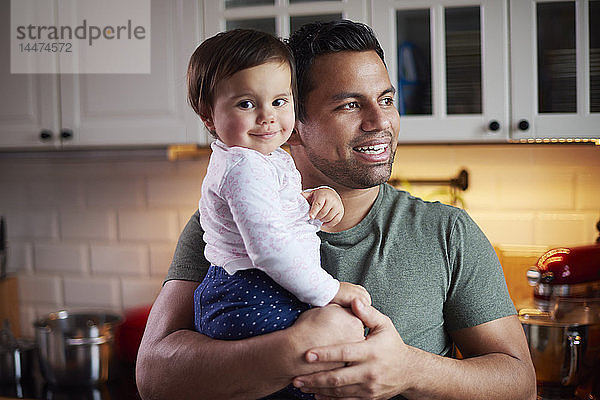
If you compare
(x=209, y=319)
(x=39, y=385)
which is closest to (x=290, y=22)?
(x=209, y=319)

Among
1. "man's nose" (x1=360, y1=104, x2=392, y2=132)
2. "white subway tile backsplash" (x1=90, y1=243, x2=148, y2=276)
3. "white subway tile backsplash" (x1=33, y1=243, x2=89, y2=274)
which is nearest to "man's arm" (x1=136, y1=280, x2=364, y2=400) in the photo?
"man's nose" (x1=360, y1=104, x2=392, y2=132)

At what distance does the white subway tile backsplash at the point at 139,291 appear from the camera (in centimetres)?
239

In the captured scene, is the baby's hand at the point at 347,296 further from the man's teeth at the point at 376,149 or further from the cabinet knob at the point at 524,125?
the cabinet knob at the point at 524,125

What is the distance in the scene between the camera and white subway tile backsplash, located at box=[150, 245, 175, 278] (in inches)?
93.0

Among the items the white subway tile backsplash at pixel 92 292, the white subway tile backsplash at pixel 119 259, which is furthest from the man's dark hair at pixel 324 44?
the white subway tile backsplash at pixel 92 292

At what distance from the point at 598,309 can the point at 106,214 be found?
1608 millimetres

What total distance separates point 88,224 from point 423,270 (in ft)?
4.96

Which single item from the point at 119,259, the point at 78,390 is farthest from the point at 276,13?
the point at 78,390

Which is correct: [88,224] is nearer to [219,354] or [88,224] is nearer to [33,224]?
[33,224]

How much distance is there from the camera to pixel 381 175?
135cm

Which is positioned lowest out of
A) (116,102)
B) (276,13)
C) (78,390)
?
(78,390)

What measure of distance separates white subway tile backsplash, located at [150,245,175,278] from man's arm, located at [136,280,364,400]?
3.33 feet

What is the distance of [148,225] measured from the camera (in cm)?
238

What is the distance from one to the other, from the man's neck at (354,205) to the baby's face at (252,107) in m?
0.33
